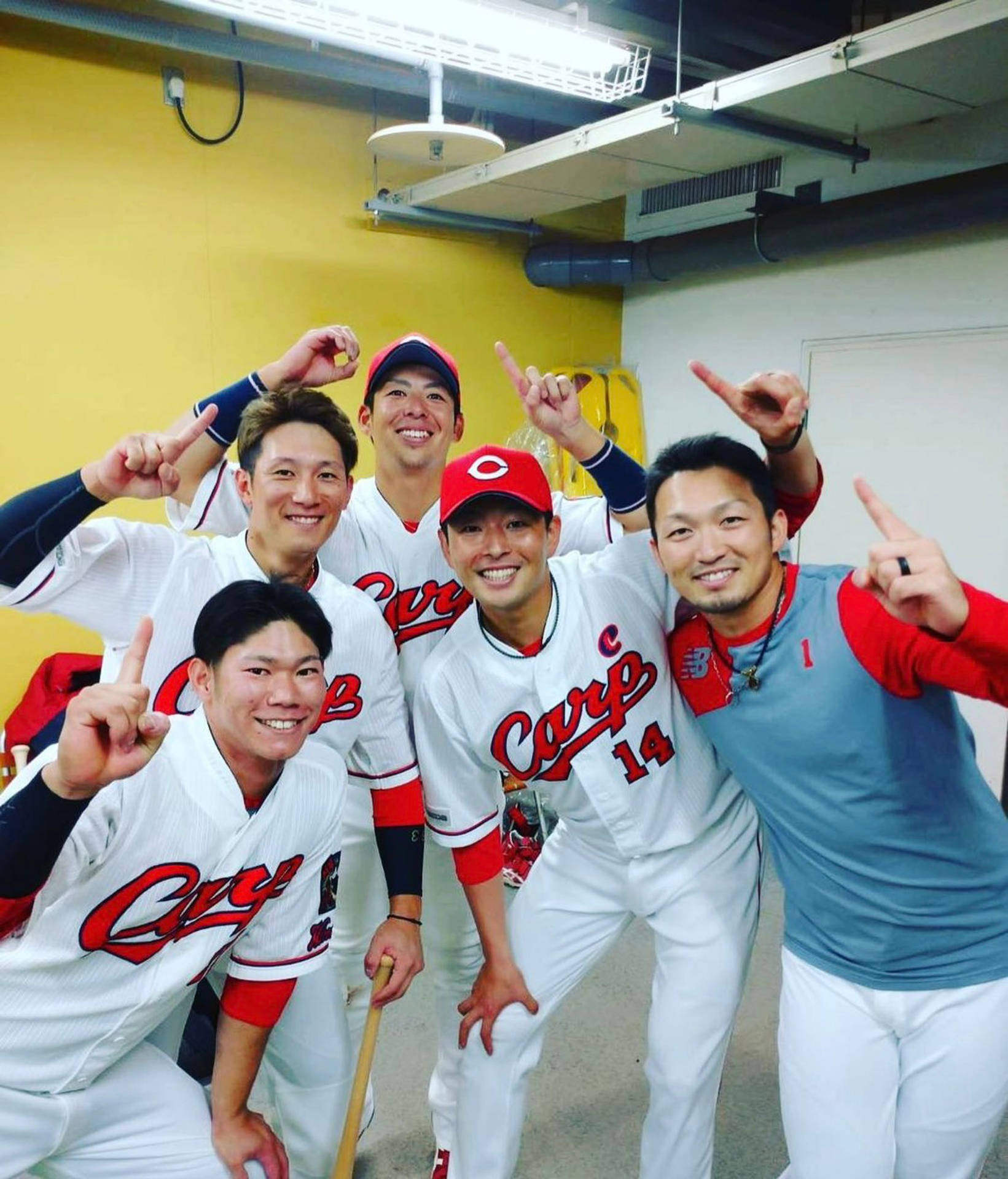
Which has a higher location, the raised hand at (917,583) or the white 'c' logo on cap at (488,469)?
the white 'c' logo on cap at (488,469)

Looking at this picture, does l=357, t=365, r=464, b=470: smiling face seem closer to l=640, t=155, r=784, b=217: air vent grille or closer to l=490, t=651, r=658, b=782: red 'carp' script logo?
l=490, t=651, r=658, b=782: red 'carp' script logo

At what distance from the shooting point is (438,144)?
2.97 meters

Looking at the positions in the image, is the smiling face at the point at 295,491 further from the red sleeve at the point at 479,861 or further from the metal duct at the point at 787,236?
the metal duct at the point at 787,236

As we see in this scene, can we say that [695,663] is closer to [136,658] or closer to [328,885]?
[328,885]

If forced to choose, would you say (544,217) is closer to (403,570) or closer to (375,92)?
(375,92)

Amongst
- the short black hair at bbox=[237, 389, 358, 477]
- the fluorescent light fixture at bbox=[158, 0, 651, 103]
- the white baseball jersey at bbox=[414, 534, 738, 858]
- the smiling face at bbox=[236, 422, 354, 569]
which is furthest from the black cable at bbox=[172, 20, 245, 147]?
the white baseball jersey at bbox=[414, 534, 738, 858]

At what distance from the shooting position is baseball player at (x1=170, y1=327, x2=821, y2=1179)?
1.95 m

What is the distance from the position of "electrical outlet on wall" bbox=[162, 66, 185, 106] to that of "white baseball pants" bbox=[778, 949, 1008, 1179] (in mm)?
3793

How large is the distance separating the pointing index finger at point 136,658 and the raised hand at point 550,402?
0.90 metres

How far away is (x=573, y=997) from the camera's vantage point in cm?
296

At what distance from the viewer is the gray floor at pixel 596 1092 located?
227 cm

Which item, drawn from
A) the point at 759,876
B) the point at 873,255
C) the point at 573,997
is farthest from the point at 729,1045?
the point at 873,255

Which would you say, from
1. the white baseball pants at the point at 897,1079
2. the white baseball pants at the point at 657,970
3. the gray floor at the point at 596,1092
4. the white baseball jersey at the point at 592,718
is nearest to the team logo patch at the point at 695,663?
the white baseball jersey at the point at 592,718

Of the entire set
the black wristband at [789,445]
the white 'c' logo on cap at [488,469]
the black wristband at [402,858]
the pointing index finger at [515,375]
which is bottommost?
the black wristband at [402,858]
